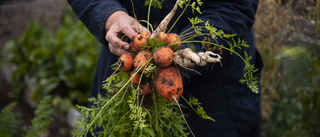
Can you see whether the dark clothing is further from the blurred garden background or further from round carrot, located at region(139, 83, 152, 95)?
the blurred garden background

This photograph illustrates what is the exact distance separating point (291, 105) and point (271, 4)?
0.89 metres

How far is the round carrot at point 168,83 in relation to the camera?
0.97 meters

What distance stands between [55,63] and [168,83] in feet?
8.41

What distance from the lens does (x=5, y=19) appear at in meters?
5.44

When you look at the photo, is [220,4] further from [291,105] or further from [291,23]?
[291,105]

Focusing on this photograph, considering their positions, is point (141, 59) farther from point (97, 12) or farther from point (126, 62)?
point (97, 12)

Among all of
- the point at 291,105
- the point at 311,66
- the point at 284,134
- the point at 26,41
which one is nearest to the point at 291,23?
the point at 311,66

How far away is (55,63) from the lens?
10.5 feet

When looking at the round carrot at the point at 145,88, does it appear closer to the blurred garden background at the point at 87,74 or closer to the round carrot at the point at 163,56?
the round carrot at the point at 163,56

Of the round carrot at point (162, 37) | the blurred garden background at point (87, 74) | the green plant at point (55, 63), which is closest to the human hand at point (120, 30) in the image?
the round carrot at point (162, 37)

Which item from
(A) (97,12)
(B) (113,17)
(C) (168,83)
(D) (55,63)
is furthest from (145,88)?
(D) (55,63)

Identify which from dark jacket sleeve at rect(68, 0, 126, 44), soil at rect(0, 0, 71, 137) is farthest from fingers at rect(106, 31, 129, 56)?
soil at rect(0, 0, 71, 137)

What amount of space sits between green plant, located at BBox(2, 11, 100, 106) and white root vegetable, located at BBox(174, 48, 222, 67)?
2.01 meters

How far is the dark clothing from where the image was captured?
4.07ft
